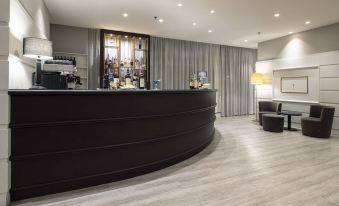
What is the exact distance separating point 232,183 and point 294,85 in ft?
20.7

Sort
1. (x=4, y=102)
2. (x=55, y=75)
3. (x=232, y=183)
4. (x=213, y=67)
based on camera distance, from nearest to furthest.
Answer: (x=4, y=102)
(x=232, y=183)
(x=55, y=75)
(x=213, y=67)

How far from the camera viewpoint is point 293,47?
809 centimetres

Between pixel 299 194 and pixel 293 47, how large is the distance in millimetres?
6763

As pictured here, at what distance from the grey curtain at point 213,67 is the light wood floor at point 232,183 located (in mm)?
4957

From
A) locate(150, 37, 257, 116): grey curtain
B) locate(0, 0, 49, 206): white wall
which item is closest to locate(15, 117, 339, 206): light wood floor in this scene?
locate(0, 0, 49, 206): white wall

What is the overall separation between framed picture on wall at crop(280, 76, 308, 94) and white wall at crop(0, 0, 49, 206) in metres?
7.76

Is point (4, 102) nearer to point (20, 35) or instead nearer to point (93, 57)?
point (20, 35)

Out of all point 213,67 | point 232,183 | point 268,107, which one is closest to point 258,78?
point 268,107

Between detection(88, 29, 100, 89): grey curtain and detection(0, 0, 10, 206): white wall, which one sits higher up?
detection(88, 29, 100, 89): grey curtain

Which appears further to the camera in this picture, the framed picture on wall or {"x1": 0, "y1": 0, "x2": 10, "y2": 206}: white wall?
the framed picture on wall

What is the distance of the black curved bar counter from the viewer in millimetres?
2441

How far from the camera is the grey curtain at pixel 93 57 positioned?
769 centimetres

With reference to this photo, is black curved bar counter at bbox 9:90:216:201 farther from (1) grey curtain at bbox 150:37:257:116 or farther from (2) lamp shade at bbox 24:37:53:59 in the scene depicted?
(1) grey curtain at bbox 150:37:257:116

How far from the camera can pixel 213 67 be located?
10.3 meters
